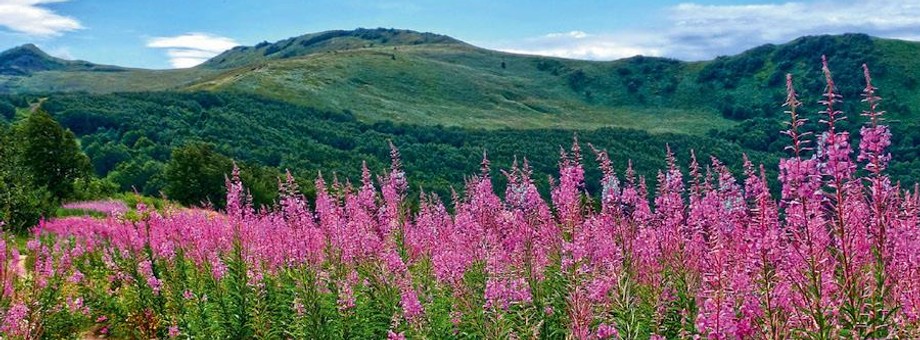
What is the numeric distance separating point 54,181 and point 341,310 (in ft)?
109

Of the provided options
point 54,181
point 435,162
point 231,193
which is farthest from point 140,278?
point 435,162

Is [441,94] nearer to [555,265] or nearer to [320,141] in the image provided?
[320,141]

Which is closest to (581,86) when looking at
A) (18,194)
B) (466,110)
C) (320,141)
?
(466,110)

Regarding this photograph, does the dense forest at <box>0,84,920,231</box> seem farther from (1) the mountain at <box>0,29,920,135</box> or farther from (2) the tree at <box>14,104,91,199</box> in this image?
(2) the tree at <box>14,104,91,199</box>

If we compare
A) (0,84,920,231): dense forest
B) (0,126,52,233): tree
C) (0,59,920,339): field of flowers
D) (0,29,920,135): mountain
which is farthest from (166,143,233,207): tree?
(0,29,920,135): mountain

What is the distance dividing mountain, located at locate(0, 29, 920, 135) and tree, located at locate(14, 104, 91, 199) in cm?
9337

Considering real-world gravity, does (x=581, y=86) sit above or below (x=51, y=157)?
above

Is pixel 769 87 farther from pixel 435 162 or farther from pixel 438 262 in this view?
pixel 438 262

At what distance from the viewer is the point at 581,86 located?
18125 centimetres

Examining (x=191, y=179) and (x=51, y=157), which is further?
(x=191, y=179)

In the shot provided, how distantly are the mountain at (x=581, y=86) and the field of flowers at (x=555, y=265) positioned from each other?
119m

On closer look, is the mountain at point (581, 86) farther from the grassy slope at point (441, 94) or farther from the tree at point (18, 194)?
the tree at point (18, 194)

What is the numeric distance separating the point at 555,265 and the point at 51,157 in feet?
113

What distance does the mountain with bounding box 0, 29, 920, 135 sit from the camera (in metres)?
141
